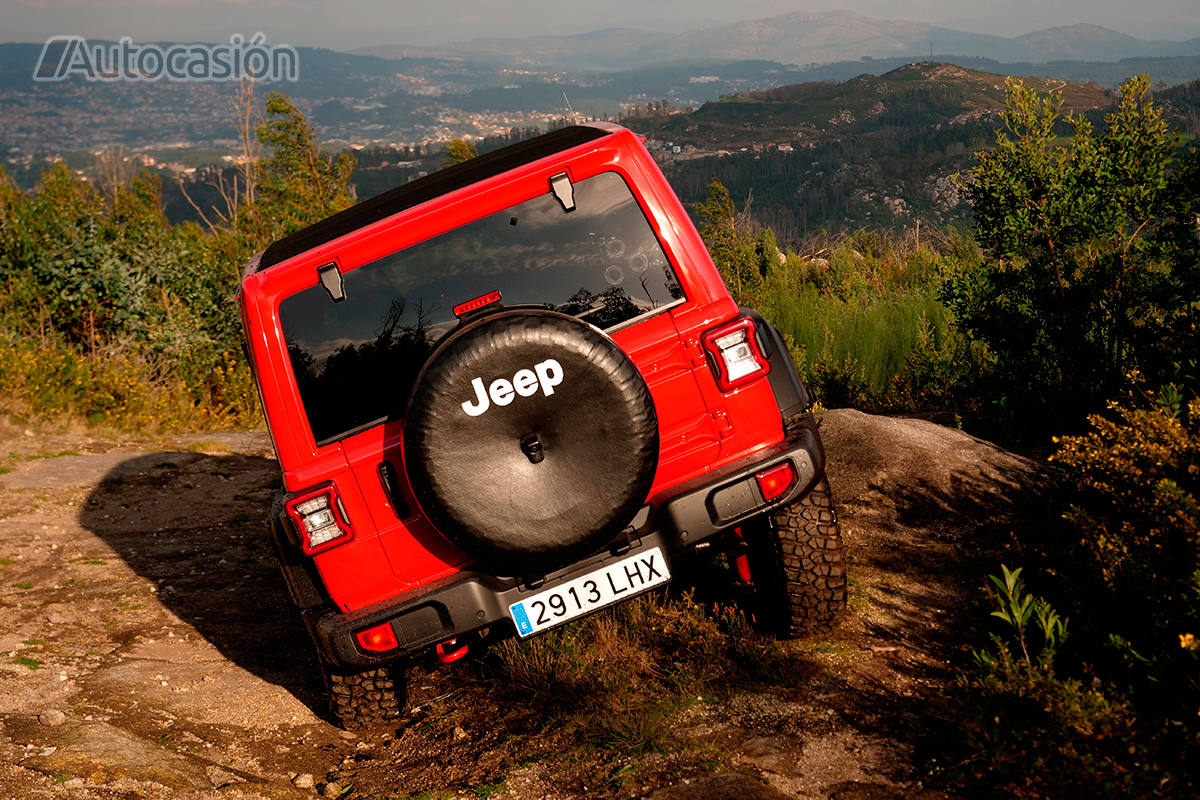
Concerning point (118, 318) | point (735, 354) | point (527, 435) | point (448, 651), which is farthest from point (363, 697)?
point (118, 318)

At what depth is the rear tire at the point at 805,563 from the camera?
3523 millimetres

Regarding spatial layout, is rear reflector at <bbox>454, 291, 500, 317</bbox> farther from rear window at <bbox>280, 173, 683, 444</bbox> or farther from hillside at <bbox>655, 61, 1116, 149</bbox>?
hillside at <bbox>655, 61, 1116, 149</bbox>

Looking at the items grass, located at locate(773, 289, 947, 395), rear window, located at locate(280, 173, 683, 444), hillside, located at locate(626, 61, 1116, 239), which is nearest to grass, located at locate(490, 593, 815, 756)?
rear window, located at locate(280, 173, 683, 444)

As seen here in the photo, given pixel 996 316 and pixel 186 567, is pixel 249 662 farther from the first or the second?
pixel 996 316

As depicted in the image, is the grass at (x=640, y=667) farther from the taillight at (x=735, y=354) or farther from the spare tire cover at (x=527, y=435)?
the taillight at (x=735, y=354)

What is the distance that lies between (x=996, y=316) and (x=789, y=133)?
11719cm

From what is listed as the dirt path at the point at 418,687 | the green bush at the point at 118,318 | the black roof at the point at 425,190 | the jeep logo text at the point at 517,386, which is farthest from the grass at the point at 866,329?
the green bush at the point at 118,318

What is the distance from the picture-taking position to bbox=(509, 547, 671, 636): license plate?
10.9 ft

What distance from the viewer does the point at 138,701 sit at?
3941 millimetres

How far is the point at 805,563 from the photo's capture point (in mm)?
3555

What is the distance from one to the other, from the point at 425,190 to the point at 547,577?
1681 mm

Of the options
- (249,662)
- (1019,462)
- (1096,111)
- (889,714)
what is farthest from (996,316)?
(1096,111)

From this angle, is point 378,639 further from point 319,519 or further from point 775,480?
point 775,480

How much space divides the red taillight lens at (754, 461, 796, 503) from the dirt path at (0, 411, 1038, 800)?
0.73m
